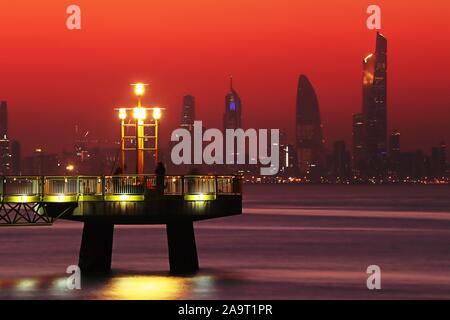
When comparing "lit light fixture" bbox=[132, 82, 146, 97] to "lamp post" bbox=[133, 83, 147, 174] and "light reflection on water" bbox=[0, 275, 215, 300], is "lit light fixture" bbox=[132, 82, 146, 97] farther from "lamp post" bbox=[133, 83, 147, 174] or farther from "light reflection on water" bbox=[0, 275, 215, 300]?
"light reflection on water" bbox=[0, 275, 215, 300]

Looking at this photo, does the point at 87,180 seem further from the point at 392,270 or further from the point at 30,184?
the point at 392,270

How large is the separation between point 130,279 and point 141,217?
750cm

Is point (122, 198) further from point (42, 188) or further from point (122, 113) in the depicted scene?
point (122, 113)

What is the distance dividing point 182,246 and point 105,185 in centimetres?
630

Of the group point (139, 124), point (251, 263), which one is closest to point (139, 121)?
point (139, 124)

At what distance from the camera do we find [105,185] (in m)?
66.8

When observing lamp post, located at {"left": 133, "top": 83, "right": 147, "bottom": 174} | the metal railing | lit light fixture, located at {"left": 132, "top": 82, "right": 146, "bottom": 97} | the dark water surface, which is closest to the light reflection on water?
the dark water surface

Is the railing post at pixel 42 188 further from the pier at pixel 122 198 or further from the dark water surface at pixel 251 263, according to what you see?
the dark water surface at pixel 251 263

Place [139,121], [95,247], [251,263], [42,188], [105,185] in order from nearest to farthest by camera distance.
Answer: [42,188] → [105,185] → [139,121] → [95,247] → [251,263]

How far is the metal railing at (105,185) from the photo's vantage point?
66.2 meters

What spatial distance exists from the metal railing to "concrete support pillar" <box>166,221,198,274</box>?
330 cm

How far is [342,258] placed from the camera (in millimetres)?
98312

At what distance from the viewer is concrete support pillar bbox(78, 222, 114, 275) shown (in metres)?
70.0

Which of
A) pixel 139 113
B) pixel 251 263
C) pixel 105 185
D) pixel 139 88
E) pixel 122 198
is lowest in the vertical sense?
pixel 251 263
